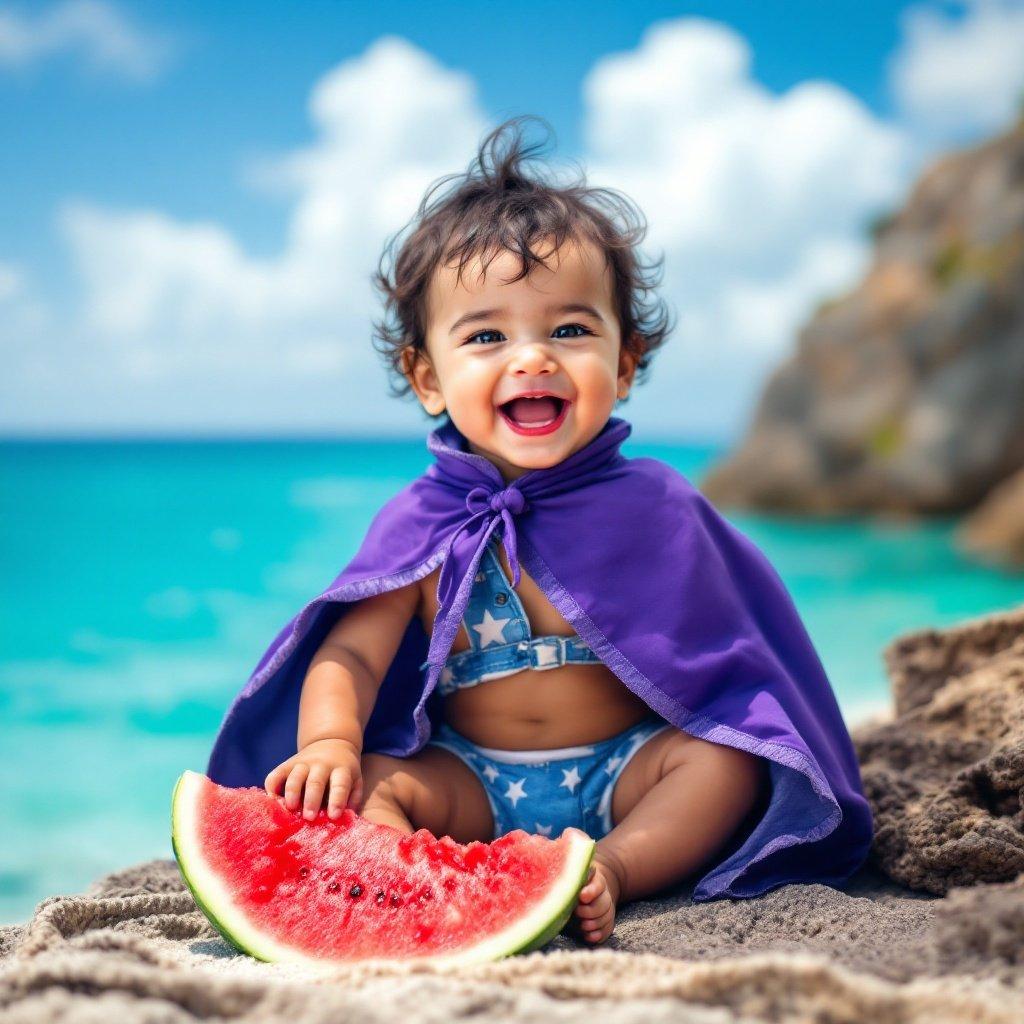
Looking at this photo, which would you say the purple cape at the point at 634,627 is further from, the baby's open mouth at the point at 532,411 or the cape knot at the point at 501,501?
the baby's open mouth at the point at 532,411

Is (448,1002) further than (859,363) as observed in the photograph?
No

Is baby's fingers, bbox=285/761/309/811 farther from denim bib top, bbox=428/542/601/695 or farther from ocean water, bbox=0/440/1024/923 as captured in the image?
ocean water, bbox=0/440/1024/923

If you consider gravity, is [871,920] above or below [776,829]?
below

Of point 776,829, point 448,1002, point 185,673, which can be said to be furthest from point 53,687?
point 448,1002

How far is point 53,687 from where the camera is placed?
9.00 m

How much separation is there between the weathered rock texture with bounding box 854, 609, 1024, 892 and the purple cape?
0.44 feet

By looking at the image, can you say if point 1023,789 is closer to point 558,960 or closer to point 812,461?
point 558,960

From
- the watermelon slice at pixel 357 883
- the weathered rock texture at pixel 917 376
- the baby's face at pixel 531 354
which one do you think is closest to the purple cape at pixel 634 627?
the baby's face at pixel 531 354

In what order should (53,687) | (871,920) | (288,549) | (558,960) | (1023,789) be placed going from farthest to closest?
(288,549) → (53,687) → (1023,789) → (871,920) → (558,960)

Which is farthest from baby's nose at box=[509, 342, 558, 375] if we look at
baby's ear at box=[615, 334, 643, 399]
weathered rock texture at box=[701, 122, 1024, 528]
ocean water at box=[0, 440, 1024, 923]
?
weathered rock texture at box=[701, 122, 1024, 528]

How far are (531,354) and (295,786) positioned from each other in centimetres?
105

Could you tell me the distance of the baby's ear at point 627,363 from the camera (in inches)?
117

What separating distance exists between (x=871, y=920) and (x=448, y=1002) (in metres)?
0.97

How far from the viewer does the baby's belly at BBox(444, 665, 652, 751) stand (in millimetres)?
2699
